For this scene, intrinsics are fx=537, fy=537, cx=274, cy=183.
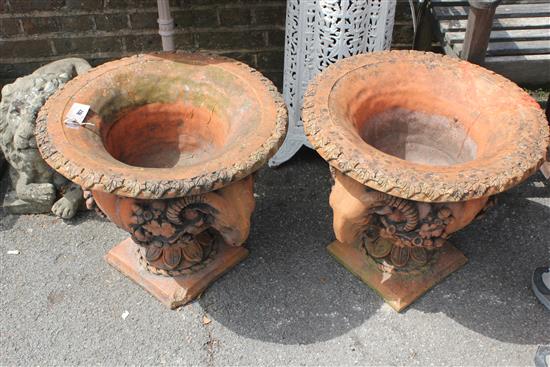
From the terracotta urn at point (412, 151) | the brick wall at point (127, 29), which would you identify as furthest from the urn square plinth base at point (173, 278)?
the brick wall at point (127, 29)

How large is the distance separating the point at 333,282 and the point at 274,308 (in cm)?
33

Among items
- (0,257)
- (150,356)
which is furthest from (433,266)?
(0,257)

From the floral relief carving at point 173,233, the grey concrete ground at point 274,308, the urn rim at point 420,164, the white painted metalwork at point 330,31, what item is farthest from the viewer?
the white painted metalwork at point 330,31

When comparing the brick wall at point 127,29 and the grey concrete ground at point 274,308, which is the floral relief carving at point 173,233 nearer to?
the grey concrete ground at point 274,308

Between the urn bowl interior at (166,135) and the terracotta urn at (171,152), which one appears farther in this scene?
the urn bowl interior at (166,135)

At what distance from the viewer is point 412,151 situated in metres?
2.64

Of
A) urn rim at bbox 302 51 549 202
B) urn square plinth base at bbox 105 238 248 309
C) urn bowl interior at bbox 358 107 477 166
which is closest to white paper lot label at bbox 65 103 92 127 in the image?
urn square plinth base at bbox 105 238 248 309

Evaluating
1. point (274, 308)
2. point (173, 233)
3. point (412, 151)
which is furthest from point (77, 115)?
point (412, 151)

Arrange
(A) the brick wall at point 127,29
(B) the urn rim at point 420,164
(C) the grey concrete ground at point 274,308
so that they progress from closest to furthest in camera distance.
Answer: (B) the urn rim at point 420,164 < (C) the grey concrete ground at point 274,308 < (A) the brick wall at point 127,29

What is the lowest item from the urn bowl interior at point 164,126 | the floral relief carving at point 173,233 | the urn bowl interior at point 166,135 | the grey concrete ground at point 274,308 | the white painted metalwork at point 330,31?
the grey concrete ground at point 274,308

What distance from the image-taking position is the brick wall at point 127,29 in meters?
3.27

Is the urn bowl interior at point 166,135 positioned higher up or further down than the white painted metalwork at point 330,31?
further down

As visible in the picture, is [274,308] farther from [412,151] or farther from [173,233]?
[412,151]

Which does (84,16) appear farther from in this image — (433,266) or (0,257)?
(433,266)
